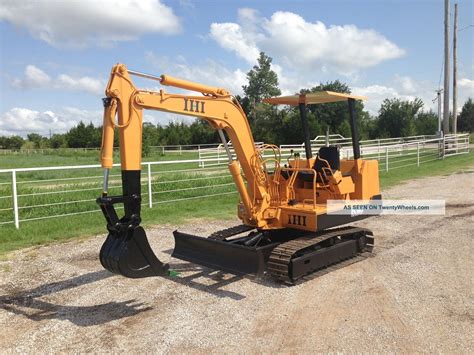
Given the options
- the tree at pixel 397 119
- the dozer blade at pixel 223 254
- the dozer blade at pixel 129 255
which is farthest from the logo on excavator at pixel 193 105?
the tree at pixel 397 119

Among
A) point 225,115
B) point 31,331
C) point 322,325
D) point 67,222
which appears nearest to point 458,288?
point 322,325

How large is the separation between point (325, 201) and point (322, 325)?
263cm

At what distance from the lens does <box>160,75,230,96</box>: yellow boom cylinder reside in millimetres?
5605

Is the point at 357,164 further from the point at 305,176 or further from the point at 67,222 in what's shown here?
the point at 67,222

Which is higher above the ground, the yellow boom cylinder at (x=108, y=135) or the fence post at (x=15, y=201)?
the yellow boom cylinder at (x=108, y=135)

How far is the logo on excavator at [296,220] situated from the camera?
21.4 feet

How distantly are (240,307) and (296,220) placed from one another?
1767 mm

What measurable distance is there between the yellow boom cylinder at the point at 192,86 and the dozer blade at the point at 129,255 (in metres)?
1.84

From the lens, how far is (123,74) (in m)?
5.13

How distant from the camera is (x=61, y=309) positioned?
17.7 feet

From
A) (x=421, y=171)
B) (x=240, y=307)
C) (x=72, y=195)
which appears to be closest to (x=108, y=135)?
(x=240, y=307)

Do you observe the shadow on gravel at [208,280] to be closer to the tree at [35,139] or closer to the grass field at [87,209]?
the grass field at [87,209]

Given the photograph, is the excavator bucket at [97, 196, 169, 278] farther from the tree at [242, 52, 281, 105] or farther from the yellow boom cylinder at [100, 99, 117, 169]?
the tree at [242, 52, 281, 105]

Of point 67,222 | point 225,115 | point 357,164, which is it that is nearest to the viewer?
point 225,115
